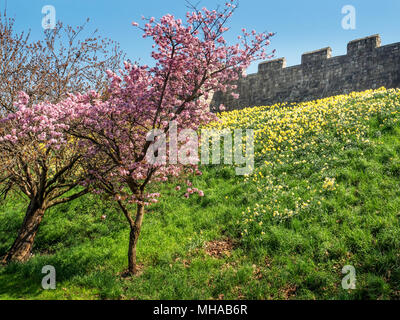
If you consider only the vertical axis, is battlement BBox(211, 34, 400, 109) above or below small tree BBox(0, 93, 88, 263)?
above

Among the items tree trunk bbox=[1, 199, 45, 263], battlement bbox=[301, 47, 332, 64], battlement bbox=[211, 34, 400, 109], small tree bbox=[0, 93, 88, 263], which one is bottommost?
tree trunk bbox=[1, 199, 45, 263]

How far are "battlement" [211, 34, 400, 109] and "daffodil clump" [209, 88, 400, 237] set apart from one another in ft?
11.2

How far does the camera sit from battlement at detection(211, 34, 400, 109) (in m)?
15.4

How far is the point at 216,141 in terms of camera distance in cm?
1259

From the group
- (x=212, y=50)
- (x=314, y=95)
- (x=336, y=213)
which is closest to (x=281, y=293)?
(x=336, y=213)

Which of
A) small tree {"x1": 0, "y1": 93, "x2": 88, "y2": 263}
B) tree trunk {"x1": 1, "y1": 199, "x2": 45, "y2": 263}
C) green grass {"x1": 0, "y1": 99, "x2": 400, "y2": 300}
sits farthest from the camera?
tree trunk {"x1": 1, "y1": 199, "x2": 45, "y2": 263}

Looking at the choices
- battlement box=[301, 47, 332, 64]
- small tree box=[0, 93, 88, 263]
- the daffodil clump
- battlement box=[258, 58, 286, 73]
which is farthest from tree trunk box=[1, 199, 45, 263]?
battlement box=[301, 47, 332, 64]

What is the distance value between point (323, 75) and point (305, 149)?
8767mm

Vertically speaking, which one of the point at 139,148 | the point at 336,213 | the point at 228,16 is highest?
the point at 228,16

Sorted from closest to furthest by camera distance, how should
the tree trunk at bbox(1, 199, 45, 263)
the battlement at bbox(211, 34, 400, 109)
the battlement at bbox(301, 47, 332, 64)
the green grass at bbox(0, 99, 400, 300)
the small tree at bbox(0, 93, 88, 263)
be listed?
the green grass at bbox(0, 99, 400, 300) → the small tree at bbox(0, 93, 88, 263) → the tree trunk at bbox(1, 199, 45, 263) → the battlement at bbox(211, 34, 400, 109) → the battlement at bbox(301, 47, 332, 64)

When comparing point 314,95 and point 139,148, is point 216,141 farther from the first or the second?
point 314,95

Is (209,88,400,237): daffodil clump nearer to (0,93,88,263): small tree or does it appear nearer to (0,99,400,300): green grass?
(0,99,400,300): green grass

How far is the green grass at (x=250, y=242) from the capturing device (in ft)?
19.3
